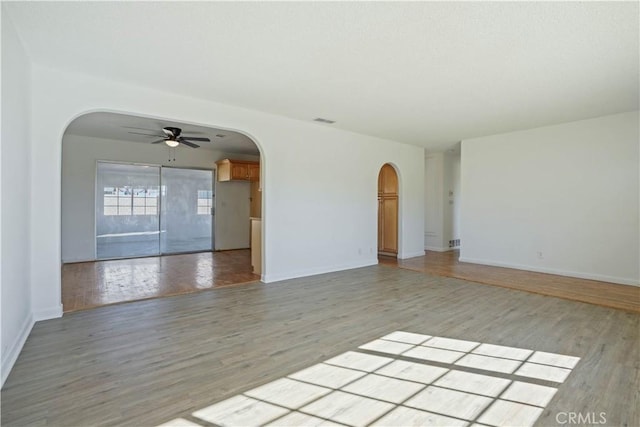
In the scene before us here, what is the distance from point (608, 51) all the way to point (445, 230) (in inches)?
236

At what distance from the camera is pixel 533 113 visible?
4.80 metres

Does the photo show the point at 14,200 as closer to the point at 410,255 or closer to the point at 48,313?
the point at 48,313

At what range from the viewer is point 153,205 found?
7.76 metres

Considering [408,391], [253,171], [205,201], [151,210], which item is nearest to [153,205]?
[151,210]

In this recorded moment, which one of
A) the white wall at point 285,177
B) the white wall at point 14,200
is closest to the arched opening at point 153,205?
the white wall at point 285,177

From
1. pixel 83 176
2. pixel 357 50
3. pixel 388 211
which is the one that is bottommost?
pixel 388 211

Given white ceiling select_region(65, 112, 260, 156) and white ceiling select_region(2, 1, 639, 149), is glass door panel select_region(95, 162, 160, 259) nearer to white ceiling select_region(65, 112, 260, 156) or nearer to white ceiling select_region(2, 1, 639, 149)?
white ceiling select_region(65, 112, 260, 156)

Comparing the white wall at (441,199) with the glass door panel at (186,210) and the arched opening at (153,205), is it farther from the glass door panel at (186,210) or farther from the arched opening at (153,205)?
the glass door panel at (186,210)

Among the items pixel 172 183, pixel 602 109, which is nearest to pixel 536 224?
pixel 602 109

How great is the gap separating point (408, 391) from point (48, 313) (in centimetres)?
364

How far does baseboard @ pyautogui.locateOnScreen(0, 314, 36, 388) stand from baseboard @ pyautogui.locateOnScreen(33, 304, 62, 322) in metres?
0.10

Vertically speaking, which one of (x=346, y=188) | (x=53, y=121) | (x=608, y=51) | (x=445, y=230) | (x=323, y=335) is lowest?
(x=323, y=335)

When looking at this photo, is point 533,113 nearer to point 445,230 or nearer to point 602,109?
point 602,109

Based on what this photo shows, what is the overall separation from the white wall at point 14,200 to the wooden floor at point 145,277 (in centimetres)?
99
